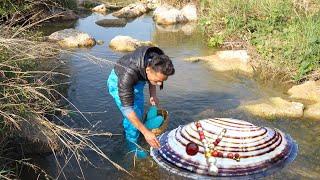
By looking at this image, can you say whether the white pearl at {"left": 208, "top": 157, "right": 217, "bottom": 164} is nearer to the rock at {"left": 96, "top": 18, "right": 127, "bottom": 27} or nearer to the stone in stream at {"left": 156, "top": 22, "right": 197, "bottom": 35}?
the stone in stream at {"left": 156, "top": 22, "right": 197, "bottom": 35}

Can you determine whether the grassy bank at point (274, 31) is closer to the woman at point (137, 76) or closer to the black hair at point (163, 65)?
the woman at point (137, 76)

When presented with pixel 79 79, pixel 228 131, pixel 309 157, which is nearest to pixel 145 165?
pixel 228 131

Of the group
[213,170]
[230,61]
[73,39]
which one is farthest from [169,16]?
[213,170]

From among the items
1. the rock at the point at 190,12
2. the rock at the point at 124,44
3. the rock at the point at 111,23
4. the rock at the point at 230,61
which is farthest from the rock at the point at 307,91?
the rock at the point at 111,23

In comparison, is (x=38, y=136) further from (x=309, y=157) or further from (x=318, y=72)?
(x=318, y=72)

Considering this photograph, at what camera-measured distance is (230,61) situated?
10188 mm

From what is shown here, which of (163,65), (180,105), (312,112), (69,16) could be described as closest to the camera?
(163,65)

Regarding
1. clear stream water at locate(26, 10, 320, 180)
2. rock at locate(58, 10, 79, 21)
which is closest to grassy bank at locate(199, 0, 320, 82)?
clear stream water at locate(26, 10, 320, 180)

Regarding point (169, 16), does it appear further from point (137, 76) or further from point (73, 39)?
point (137, 76)

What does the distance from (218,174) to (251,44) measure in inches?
247

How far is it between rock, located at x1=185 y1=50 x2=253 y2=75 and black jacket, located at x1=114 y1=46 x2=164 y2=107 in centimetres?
487

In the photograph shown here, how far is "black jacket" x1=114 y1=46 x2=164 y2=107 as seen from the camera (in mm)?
4887

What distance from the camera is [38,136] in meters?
5.53

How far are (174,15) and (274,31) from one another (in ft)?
18.5
